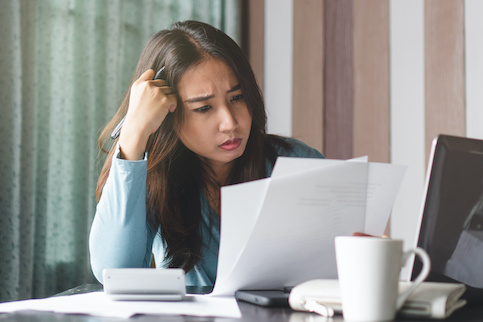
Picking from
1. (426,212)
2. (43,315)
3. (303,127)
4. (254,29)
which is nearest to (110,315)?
(43,315)

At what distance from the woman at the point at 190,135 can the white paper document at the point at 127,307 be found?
0.36 metres

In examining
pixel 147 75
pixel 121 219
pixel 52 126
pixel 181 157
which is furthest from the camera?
pixel 52 126

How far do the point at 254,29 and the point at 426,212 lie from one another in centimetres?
283

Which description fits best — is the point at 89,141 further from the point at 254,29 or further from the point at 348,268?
the point at 348,268

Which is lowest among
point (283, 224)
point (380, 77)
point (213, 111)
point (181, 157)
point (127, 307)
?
point (127, 307)

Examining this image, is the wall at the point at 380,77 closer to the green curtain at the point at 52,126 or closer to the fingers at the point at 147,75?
the green curtain at the point at 52,126

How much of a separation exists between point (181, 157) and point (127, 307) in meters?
0.76

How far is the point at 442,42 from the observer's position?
96.2 inches

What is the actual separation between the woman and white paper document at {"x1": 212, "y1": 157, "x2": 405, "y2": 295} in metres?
0.39

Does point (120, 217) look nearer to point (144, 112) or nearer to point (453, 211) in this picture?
point (144, 112)

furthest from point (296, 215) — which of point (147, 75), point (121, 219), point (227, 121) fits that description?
point (147, 75)

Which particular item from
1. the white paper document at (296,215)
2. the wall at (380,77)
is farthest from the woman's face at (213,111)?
the wall at (380,77)

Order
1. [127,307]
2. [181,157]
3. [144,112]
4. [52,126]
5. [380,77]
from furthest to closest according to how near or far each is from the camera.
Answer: [380,77]
[52,126]
[181,157]
[144,112]
[127,307]

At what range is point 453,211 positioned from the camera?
74cm
